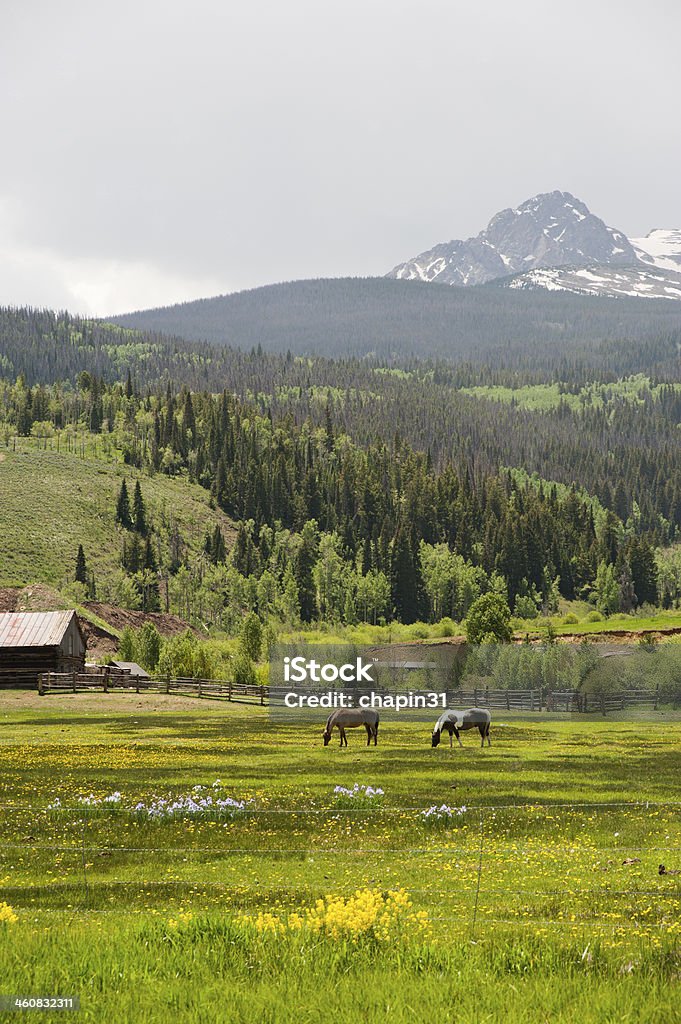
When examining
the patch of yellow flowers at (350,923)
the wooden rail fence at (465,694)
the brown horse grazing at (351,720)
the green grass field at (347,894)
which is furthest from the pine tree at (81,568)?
the patch of yellow flowers at (350,923)

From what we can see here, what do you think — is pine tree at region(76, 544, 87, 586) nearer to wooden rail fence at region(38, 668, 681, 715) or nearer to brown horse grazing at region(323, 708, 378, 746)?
wooden rail fence at region(38, 668, 681, 715)

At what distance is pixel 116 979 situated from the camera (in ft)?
34.4

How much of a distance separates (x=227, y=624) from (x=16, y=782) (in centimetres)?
15974

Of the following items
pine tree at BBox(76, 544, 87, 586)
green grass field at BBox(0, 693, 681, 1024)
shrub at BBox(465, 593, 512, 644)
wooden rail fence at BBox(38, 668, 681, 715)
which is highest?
pine tree at BBox(76, 544, 87, 586)

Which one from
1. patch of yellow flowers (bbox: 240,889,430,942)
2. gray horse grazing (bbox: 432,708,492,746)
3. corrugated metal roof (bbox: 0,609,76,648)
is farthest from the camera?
corrugated metal roof (bbox: 0,609,76,648)

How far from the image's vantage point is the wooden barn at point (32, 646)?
284 ft

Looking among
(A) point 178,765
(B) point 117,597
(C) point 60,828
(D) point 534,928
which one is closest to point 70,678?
(A) point 178,765

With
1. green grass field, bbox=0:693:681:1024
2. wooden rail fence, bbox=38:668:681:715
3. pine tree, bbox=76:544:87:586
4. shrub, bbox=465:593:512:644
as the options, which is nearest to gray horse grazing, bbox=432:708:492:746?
green grass field, bbox=0:693:681:1024

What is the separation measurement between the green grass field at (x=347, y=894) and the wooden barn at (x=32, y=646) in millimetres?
50720

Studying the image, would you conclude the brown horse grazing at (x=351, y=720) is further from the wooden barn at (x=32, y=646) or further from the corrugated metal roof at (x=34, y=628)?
the corrugated metal roof at (x=34, y=628)

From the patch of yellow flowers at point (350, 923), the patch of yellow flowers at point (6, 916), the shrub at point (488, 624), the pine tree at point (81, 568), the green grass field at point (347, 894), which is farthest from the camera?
the pine tree at point (81, 568)

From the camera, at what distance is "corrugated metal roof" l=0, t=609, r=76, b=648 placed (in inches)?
3447

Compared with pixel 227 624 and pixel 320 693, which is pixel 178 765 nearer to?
pixel 320 693

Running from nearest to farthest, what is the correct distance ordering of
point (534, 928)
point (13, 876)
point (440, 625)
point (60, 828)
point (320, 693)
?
point (534, 928), point (13, 876), point (60, 828), point (320, 693), point (440, 625)
